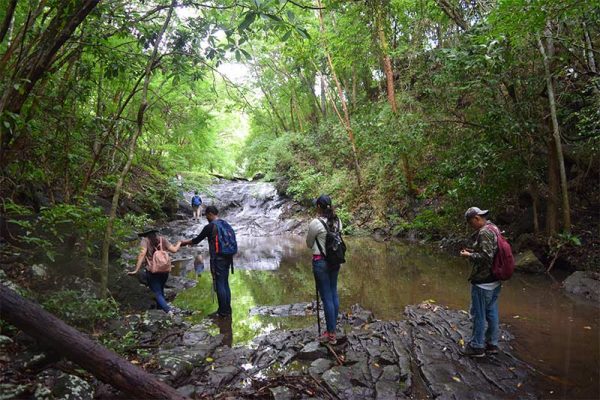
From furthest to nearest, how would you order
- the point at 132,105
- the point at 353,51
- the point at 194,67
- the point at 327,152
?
1. the point at 327,152
2. the point at 353,51
3. the point at 132,105
4. the point at 194,67

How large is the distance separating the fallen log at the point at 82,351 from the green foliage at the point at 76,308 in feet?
4.33

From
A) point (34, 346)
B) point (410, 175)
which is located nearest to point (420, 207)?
point (410, 175)

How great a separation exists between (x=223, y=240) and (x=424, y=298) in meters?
4.27

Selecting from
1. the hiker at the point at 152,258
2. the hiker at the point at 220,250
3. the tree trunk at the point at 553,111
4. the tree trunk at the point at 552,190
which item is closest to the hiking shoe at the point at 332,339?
the hiker at the point at 220,250

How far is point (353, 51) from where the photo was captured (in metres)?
12.6

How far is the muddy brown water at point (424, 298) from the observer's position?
15.1 ft

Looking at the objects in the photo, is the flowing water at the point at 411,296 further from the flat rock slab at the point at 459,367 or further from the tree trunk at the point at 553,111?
the tree trunk at the point at 553,111

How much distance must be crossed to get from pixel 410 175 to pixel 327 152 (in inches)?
336

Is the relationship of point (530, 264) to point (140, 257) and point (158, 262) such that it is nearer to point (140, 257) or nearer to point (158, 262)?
point (158, 262)

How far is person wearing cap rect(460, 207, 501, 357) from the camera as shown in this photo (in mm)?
4504

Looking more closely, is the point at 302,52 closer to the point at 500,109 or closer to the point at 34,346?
the point at 500,109

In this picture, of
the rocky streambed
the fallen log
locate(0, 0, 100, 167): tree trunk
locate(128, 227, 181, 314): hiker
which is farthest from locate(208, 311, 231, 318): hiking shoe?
locate(0, 0, 100, 167): tree trunk

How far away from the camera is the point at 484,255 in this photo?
14.7 ft

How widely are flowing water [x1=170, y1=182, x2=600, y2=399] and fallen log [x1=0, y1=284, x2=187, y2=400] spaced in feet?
8.48
